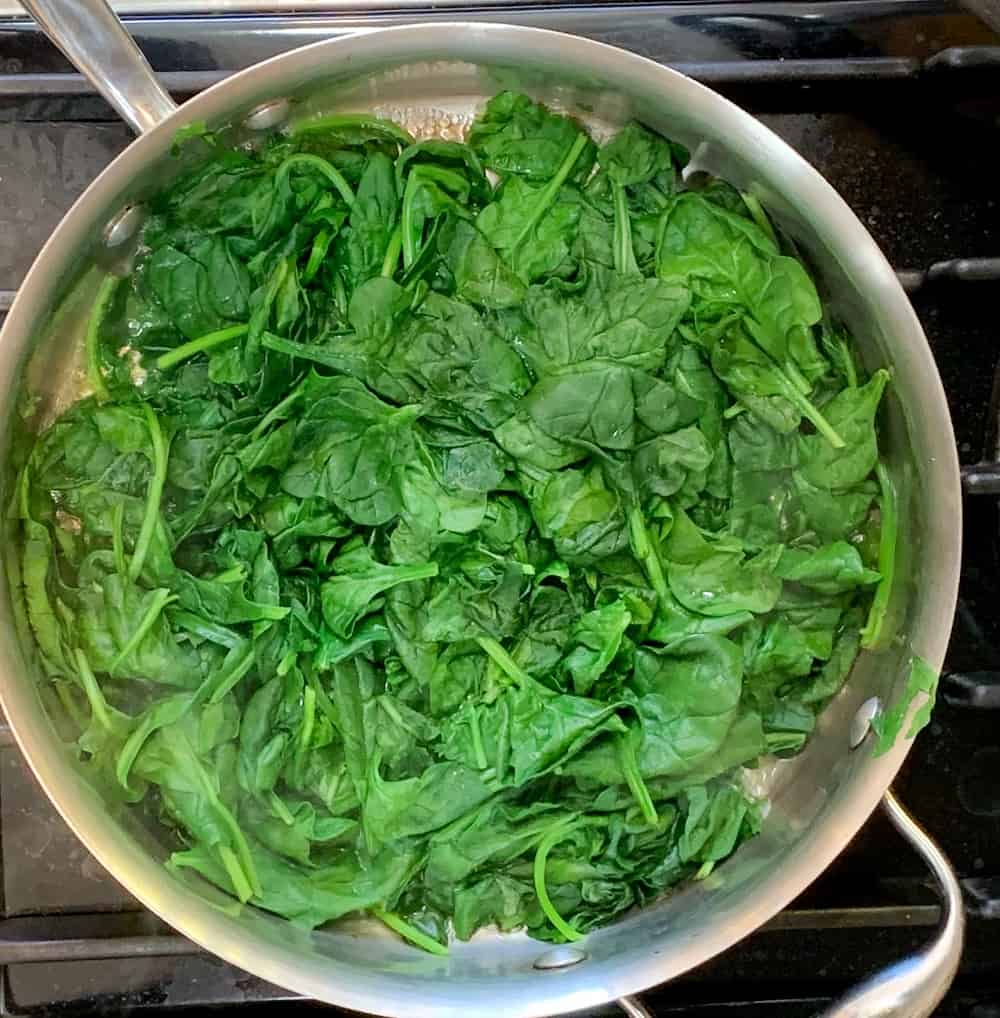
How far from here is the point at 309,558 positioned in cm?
107

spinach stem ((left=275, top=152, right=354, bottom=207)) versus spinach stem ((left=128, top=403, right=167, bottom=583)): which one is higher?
spinach stem ((left=275, top=152, right=354, bottom=207))

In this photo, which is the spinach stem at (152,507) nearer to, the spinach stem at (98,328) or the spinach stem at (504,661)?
the spinach stem at (98,328)

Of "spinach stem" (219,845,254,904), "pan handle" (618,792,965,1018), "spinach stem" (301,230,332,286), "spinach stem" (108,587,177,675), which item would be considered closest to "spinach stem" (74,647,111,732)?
"spinach stem" (108,587,177,675)

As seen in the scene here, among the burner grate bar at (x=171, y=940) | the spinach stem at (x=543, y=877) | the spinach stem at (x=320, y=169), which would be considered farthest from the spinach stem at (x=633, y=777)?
the spinach stem at (x=320, y=169)

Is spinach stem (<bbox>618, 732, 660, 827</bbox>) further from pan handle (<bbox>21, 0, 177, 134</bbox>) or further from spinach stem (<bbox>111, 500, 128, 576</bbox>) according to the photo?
pan handle (<bbox>21, 0, 177, 134</bbox>)

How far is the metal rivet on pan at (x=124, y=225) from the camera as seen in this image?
991mm

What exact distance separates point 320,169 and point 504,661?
0.47m

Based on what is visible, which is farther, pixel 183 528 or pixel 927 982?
pixel 183 528

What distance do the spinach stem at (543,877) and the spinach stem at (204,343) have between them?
0.52m

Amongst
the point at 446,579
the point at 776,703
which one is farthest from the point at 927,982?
the point at 446,579

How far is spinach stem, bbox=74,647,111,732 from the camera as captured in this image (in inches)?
39.1

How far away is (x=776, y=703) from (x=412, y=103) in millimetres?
653

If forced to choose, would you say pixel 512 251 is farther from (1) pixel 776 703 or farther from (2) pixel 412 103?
(1) pixel 776 703

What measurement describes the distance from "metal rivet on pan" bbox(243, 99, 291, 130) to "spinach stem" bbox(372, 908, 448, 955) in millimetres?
709
